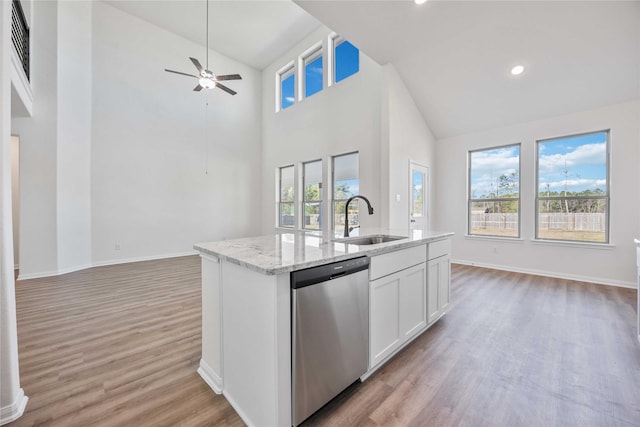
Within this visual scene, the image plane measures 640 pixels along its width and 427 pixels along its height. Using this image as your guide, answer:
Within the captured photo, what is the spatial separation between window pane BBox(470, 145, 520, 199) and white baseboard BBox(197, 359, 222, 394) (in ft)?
18.1

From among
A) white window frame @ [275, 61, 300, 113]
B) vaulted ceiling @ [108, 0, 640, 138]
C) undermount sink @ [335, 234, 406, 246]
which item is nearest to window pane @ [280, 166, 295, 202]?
white window frame @ [275, 61, 300, 113]

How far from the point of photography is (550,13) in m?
3.20

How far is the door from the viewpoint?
16.2 ft

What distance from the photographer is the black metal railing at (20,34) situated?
3384 mm

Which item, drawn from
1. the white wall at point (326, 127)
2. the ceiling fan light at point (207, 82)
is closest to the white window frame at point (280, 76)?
the white wall at point (326, 127)

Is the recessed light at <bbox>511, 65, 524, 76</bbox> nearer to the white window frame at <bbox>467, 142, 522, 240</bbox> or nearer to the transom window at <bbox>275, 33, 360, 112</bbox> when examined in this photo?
the white window frame at <bbox>467, 142, 522, 240</bbox>

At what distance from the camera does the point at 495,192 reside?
5059 millimetres

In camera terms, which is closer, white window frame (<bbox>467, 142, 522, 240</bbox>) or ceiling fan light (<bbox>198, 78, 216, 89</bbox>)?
ceiling fan light (<bbox>198, 78, 216, 89</bbox>)

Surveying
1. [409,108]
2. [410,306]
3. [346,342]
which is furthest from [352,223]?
[346,342]

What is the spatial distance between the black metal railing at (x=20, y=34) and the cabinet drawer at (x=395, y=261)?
5142mm

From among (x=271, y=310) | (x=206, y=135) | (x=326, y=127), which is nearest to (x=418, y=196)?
(x=326, y=127)

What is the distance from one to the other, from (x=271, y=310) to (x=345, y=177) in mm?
4669

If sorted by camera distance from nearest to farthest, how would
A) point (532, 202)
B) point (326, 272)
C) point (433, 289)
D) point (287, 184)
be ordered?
point (326, 272)
point (433, 289)
point (532, 202)
point (287, 184)

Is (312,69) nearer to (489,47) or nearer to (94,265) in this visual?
(489,47)
